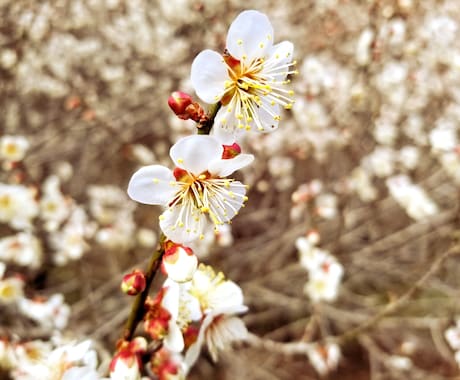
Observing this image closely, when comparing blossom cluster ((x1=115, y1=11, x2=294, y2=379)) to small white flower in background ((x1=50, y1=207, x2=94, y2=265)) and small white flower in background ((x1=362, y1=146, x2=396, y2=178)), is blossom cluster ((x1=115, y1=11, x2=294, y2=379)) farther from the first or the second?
small white flower in background ((x1=362, y1=146, x2=396, y2=178))

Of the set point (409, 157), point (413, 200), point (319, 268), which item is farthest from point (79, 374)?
point (409, 157)

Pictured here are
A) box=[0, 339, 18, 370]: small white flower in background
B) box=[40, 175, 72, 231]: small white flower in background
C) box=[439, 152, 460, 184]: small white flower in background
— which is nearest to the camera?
box=[0, 339, 18, 370]: small white flower in background

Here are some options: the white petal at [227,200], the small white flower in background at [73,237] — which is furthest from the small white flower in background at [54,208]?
the white petal at [227,200]

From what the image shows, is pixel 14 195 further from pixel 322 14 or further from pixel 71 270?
pixel 322 14

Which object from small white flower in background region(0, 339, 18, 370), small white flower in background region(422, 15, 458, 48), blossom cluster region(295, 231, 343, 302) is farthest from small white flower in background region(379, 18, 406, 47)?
small white flower in background region(0, 339, 18, 370)

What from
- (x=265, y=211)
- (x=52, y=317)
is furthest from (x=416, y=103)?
(x=52, y=317)

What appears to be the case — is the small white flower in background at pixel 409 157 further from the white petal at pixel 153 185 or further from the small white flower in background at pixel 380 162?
the white petal at pixel 153 185
